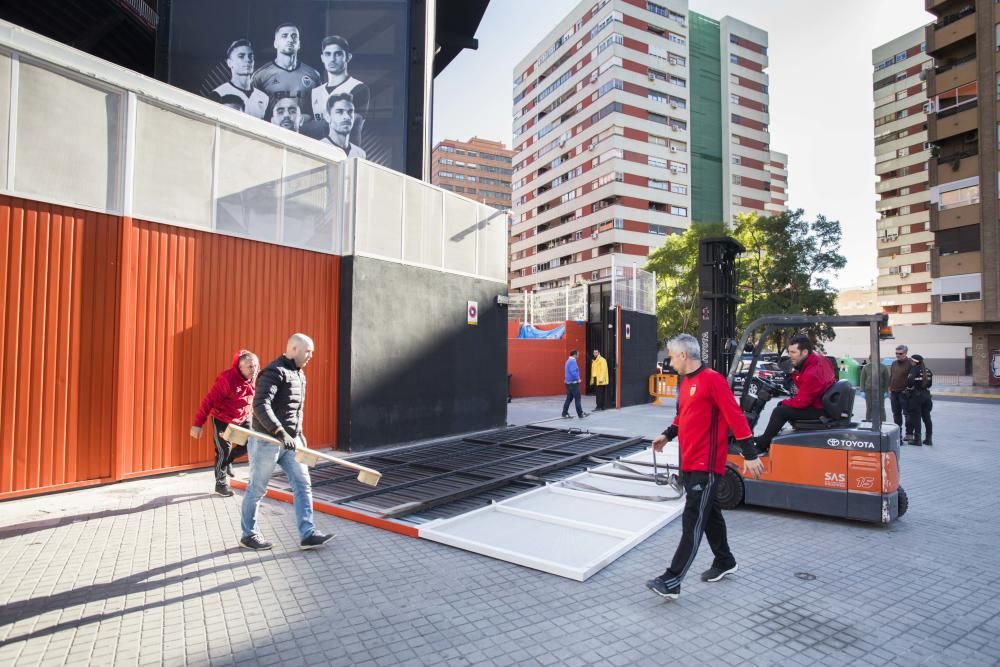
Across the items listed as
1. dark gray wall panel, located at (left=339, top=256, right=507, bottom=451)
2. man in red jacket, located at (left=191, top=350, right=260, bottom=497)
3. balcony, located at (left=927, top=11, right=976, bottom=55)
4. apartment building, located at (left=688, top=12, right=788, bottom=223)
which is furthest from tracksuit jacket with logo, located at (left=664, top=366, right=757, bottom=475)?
apartment building, located at (left=688, top=12, right=788, bottom=223)

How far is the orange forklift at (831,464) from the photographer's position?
563 cm

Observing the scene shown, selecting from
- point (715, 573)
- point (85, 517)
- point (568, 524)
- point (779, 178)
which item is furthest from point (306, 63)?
point (779, 178)

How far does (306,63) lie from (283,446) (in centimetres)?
1606

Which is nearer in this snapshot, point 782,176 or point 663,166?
point 663,166

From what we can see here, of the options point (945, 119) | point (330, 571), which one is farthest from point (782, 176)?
point (330, 571)

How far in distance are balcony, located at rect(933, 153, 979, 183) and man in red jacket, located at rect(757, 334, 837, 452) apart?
36357mm

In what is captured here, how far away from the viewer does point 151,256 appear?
763cm

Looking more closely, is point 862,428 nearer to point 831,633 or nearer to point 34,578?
point 831,633

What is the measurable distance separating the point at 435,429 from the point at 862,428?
7.94 metres

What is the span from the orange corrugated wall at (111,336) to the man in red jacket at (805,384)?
754 centimetres

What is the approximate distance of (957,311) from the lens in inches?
1284

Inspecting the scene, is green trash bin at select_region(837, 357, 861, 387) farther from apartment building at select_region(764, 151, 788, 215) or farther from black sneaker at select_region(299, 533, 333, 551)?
apartment building at select_region(764, 151, 788, 215)

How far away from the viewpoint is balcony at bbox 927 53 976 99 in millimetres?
33031

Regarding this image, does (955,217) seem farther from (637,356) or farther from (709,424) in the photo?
(709,424)
